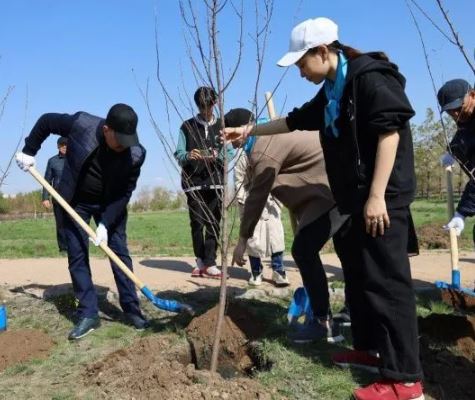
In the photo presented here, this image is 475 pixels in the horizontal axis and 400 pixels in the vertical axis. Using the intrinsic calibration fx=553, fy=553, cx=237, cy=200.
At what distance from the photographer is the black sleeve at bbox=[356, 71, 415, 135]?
100 inches

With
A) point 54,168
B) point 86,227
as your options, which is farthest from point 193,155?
point 54,168

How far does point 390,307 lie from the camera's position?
273 cm

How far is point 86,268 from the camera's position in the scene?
4387 millimetres

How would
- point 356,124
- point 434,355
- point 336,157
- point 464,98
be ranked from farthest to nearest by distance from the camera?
point 464,98 < point 434,355 < point 336,157 < point 356,124

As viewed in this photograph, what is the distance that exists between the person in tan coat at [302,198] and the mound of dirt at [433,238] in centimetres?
652

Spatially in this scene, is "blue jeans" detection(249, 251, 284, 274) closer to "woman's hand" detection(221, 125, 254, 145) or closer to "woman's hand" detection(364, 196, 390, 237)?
"woman's hand" detection(221, 125, 254, 145)

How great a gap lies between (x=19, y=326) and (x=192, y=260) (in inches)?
135

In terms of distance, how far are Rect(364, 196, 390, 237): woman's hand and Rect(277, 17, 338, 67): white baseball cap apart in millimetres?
798

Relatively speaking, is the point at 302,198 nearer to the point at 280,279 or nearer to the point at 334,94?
the point at 334,94

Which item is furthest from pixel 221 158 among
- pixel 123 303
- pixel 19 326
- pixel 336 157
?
pixel 19 326

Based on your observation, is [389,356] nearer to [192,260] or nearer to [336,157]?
[336,157]

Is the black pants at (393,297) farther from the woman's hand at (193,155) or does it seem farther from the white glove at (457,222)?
the woman's hand at (193,155)

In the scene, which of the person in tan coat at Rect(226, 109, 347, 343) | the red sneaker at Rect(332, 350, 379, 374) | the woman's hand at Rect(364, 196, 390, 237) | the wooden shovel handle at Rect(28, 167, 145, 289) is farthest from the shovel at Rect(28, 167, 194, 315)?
the woman's hand at Rect(364, 196, 390, 237)

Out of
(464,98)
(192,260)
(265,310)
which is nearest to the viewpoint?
(464,98)
